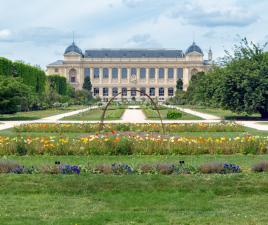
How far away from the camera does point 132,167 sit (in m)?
11.1

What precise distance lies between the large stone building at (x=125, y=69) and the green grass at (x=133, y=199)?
116 metres

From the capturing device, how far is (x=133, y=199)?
29.5 ft

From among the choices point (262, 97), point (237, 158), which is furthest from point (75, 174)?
point (262, 97)

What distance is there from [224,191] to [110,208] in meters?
1.97

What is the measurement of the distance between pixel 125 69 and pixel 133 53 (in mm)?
3709

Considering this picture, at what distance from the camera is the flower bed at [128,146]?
1460 cm

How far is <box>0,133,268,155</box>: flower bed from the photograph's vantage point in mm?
14602

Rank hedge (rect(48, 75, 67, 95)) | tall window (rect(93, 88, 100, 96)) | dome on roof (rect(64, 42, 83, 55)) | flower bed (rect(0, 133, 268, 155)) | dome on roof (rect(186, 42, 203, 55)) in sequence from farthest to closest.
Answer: tall window (rect(93, 88, 100, 96)), dome on roof (rect(64, 42, 83, 55)), dome on roof (rect(186, 42, 203, 55)), hedge (rect(48, 75, 67, 95)), flower bed (rect(0, 133, 268, 155))

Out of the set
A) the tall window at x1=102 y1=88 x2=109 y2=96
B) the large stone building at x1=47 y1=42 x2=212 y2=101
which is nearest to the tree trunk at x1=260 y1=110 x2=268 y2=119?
the large stone building at x1=47 y1=42 x2=212 y2=101

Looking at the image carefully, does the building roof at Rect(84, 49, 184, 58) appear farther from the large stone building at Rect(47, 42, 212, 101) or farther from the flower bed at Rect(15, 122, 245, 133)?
the flower bed at Rect(15, 122, 245, 133)

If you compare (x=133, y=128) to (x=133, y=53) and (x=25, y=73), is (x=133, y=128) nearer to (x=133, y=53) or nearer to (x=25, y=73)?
(x=25, y=73)

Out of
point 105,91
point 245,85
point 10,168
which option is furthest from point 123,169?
point 105,91

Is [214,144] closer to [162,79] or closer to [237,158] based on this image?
[237,158]

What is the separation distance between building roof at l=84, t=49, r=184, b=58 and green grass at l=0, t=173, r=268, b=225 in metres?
120
